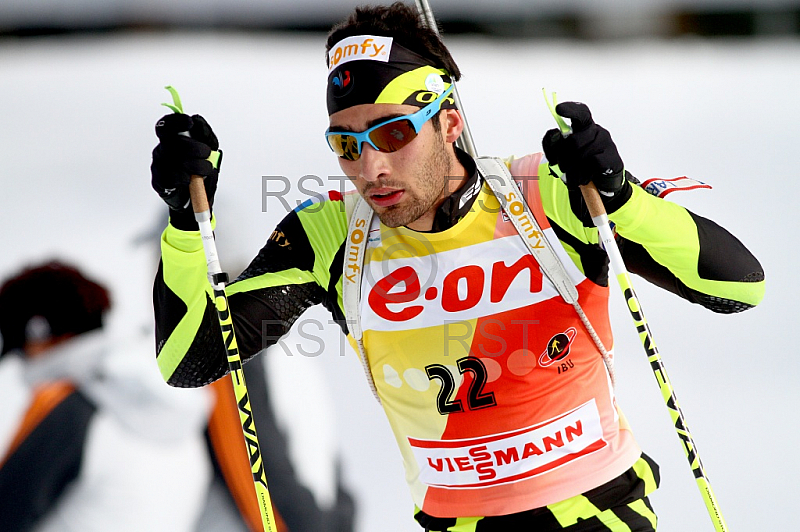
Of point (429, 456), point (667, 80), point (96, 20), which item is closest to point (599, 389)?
point (429, 456)

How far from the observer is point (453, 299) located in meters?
2.13

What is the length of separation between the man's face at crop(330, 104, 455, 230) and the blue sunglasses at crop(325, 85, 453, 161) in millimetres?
13

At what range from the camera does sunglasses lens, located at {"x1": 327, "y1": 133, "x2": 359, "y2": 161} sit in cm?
206

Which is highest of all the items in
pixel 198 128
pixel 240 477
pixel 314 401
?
pixel 198 128

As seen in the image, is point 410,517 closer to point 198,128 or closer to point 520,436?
point 520,436

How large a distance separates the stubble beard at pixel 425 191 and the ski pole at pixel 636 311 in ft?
1.05

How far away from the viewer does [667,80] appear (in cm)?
496

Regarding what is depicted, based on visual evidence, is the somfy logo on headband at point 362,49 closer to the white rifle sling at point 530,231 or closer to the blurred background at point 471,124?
the white rifle sling at point 530,231

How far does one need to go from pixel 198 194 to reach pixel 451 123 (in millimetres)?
726

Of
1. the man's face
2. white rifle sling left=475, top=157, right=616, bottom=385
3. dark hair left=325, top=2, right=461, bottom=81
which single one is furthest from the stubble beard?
dark hair left=325, top=2, right=461, bottom=81

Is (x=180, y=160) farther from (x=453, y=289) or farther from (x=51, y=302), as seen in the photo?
(x=51, y=302)

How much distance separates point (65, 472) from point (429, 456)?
2.19 metres

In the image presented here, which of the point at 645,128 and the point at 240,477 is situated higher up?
the point at 645,128

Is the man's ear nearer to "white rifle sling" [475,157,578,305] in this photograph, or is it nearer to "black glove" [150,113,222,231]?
"white rifle sling" [475,157,578,305]
